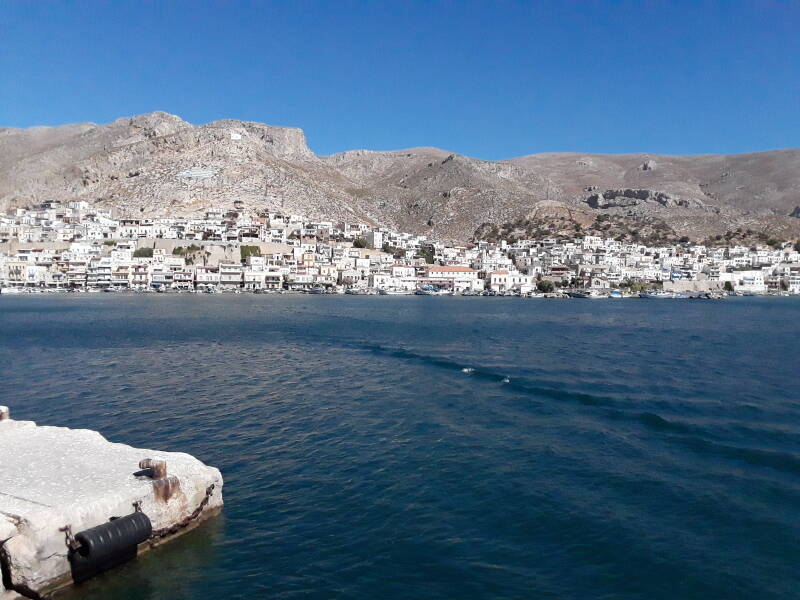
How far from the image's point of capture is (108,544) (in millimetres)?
6879

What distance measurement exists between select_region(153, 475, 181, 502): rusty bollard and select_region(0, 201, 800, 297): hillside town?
78.7 meters

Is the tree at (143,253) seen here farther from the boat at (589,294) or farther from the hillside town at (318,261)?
the boat at (589,294)

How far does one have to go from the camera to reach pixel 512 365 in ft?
74.2

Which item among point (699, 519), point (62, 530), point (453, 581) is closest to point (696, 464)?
point (699, 519)

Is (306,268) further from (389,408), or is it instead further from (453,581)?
(453,581)

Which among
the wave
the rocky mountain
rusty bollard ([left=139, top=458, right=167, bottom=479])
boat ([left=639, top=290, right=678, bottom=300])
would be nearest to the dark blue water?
the wave

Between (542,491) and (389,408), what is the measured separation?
6366 millimetres

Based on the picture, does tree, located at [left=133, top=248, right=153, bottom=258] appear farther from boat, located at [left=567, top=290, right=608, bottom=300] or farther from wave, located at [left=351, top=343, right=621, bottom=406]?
wave, located at [left=351, top=343, right=621, bottom=406]

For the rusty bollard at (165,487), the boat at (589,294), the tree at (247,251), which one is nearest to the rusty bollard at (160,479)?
the rusty bollard at (165,487)

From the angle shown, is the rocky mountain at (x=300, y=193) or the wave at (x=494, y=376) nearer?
the wave at (x=494, y=376)

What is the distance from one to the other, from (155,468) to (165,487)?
12.1 inches

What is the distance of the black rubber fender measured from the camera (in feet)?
22.2

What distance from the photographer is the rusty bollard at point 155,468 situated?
793 centimetres

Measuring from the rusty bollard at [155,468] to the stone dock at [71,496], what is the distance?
1cm
